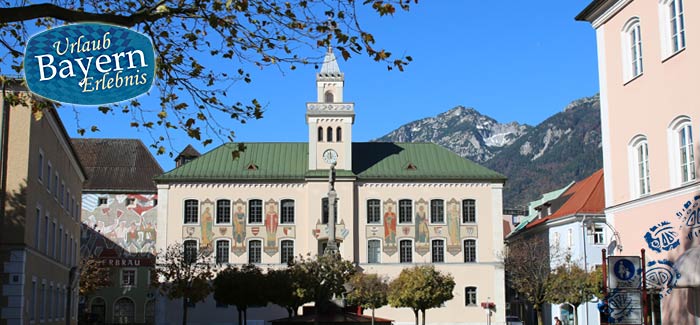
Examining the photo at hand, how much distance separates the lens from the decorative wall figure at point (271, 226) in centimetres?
6091

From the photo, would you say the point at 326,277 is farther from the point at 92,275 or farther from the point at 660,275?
the point at 92,275

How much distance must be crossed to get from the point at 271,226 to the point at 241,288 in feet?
53.5

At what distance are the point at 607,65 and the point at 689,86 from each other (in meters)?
5.17

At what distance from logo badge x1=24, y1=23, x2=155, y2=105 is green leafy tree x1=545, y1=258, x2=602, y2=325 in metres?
38.7

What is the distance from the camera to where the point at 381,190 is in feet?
204

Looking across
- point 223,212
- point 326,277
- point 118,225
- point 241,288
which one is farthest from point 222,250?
point 326,277

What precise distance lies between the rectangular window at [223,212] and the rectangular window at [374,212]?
973 cm

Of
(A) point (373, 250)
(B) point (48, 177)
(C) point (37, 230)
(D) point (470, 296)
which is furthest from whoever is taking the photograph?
(A) point (373, 250)

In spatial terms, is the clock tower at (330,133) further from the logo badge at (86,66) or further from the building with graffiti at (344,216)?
the logo badge at (86,66)

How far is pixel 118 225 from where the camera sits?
237ft

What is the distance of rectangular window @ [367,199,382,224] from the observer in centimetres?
6144

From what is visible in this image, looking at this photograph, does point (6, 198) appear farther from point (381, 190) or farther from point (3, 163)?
point (381, 190)

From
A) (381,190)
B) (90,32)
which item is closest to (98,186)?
(381,190)

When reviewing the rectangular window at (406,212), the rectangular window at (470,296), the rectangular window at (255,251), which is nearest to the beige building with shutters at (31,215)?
the rectangular window at (255,251)
